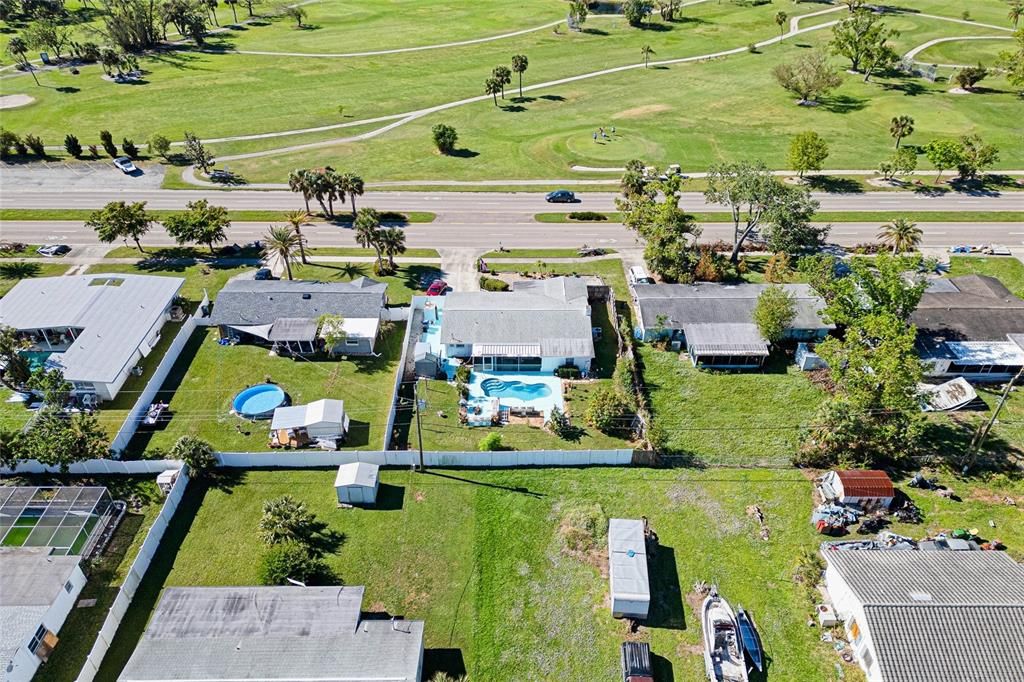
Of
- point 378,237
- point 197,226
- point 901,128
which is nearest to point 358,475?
point 378,237

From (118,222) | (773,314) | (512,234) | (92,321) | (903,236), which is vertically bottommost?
(512,234)

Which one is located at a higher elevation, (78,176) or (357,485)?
(78,176)

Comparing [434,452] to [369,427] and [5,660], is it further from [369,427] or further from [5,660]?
[5,660]

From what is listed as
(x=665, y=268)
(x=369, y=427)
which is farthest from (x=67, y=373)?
(x=665, y=268)

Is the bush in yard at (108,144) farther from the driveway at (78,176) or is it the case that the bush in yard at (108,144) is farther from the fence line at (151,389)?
the fence line at (151,389)

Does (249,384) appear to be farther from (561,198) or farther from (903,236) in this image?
(903,236)

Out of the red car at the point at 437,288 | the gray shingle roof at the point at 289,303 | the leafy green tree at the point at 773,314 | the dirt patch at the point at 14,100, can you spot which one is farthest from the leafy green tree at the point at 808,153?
the dirt patch at the point at 14,100
